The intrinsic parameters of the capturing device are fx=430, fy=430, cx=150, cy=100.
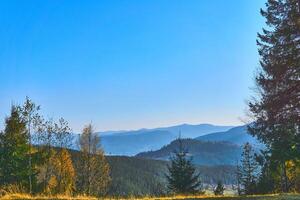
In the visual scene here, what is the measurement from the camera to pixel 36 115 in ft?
163

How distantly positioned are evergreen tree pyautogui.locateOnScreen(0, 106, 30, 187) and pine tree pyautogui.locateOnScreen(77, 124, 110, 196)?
2533 centimetres

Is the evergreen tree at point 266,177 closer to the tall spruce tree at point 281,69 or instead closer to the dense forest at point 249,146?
the dense forest at point 249,146

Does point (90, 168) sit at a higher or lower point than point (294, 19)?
lower

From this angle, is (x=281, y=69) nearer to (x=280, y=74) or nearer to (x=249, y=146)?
(x=280, y=74)

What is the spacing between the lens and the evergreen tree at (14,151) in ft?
145

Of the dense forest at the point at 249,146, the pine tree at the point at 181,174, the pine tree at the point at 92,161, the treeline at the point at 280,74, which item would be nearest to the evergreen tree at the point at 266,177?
the dense forest at the point at 249,146

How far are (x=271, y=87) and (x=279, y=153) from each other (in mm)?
15895

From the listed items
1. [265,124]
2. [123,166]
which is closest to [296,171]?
[265,124]

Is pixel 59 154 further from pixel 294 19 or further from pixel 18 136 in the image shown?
pixel 294 19

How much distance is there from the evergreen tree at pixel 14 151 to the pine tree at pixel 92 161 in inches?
997

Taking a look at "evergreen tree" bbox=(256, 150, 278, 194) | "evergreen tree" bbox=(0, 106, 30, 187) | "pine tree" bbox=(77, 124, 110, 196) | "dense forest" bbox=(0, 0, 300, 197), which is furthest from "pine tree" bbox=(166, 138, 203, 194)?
"pine tree" bbox=(77, 124, 110, 196)

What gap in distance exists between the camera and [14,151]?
45.0 m

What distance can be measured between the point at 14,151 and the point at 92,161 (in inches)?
1139

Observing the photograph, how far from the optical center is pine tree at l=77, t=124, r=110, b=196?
2825 inches
